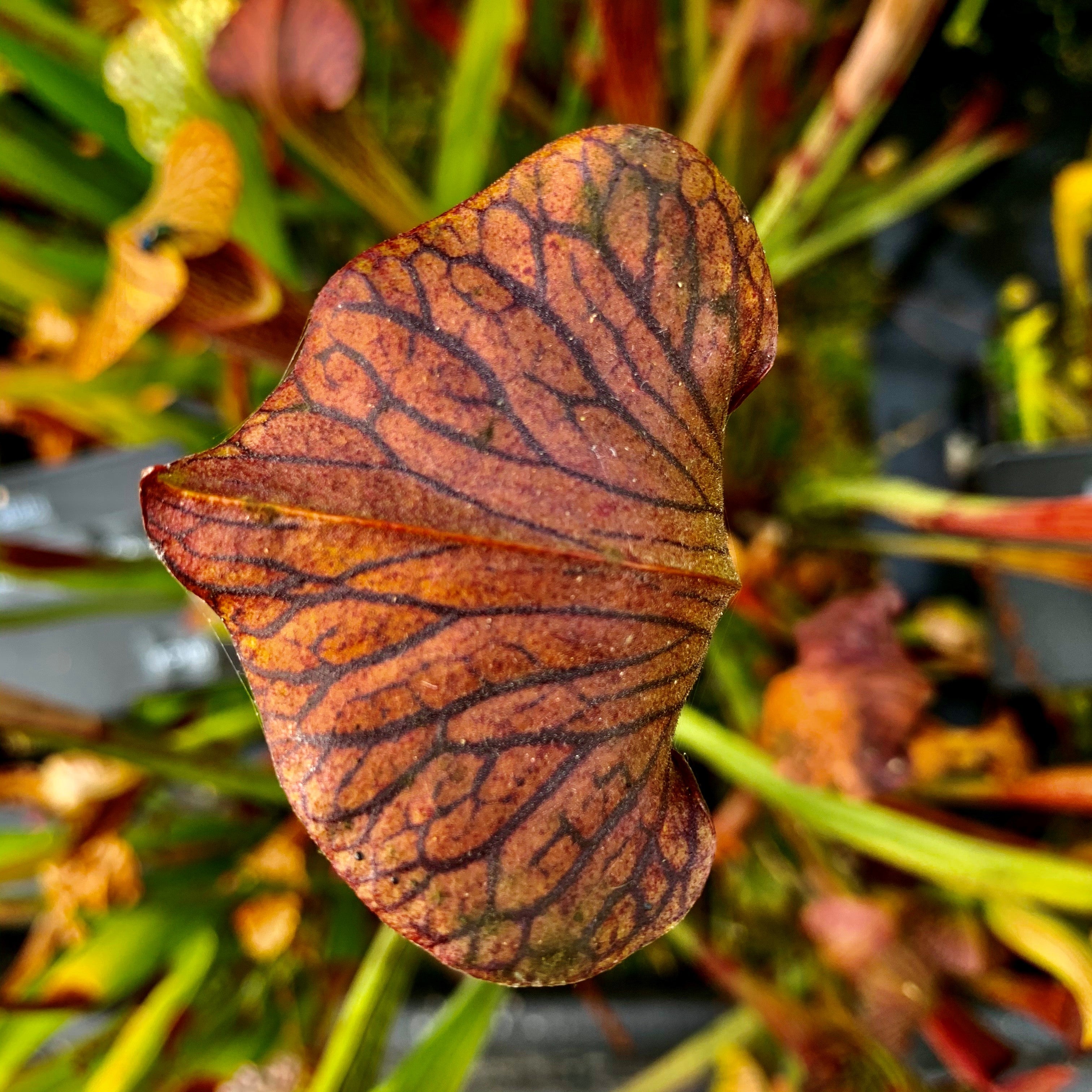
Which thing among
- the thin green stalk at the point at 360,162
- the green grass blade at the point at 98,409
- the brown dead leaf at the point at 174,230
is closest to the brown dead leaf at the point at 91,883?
the green grass blade at the point at 98,409

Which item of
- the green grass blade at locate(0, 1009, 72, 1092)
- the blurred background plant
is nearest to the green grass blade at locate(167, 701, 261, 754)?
the blurred background plant

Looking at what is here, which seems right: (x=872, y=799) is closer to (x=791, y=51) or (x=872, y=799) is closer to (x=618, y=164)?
(x=618, y=164)

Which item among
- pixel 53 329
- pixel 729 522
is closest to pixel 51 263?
pixel 53 329

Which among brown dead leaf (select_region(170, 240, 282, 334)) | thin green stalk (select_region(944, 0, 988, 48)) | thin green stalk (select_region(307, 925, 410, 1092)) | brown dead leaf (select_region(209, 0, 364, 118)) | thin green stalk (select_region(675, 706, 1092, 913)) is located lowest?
thin green stalk (select_region(307, 925, 410, 1092))

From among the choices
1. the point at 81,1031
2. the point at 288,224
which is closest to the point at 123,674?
the point at 81,1031

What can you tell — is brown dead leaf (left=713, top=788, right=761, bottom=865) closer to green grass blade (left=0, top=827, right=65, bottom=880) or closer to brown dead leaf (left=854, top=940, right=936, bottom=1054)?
brown dead leaf (left=854, top=940, right=936, bottom=1054)
